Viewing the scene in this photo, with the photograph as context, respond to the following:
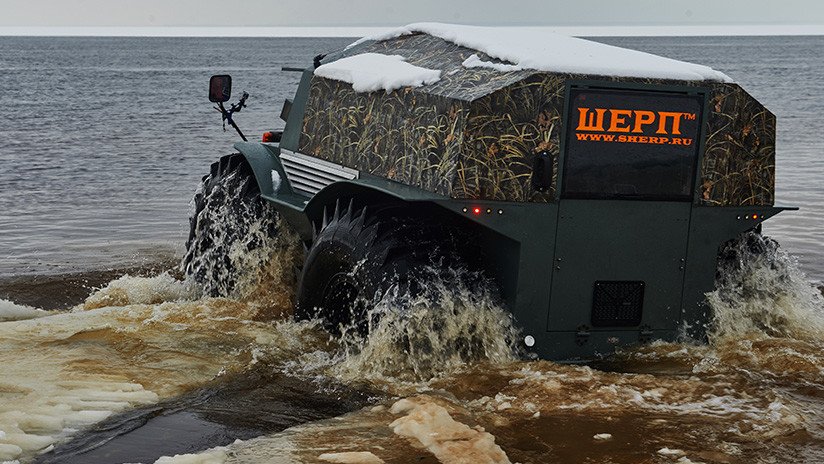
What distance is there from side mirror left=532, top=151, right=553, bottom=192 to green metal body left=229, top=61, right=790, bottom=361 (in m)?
0.09

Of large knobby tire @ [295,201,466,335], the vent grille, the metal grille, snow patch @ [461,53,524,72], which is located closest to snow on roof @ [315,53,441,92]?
snow patch @ [461,53,524,72]

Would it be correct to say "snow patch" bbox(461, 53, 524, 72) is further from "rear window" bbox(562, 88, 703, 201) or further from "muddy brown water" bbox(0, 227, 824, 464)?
"muddy brown water" bbox(0, 227, 824, 464)

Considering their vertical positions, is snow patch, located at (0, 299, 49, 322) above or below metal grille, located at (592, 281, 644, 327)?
below

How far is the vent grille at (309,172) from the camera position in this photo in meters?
7.48

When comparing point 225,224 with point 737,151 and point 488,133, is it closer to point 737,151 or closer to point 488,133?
point 488,133

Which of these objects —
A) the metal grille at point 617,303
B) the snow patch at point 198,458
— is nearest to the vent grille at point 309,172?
the metal grille at point 617,303

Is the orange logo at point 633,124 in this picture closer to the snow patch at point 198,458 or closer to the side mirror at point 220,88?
the snow patch at point 198,458

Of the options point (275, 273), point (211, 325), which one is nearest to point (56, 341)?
point (211, 325)

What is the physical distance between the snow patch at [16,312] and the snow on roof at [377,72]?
2624mm

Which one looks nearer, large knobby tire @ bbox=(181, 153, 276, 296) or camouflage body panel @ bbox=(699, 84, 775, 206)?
camouflage body panel @ bbox=(699, 84, 775, 206)

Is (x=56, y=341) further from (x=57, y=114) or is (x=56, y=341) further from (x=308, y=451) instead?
(x=57, y=114)

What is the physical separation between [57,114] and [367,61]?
100.0 feet

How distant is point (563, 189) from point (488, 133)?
528mm

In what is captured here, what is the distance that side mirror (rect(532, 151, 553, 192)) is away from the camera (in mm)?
6207
